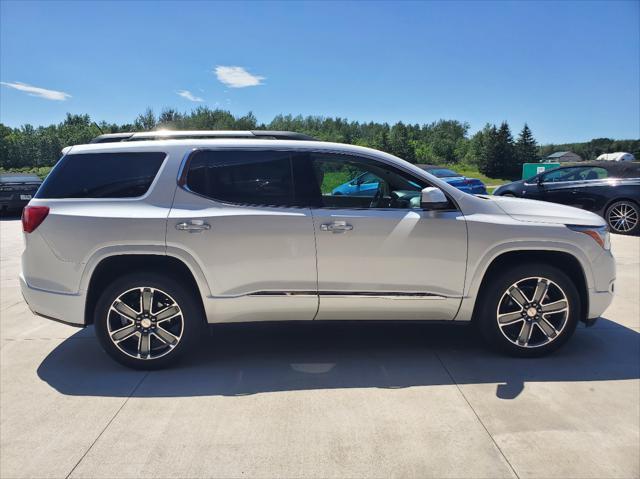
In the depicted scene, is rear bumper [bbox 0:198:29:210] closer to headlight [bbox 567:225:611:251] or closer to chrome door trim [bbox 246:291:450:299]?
chrome door trim [bbox 246:291:450:299]

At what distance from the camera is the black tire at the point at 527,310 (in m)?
3.82

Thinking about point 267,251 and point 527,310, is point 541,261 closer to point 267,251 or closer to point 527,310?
point 527,310

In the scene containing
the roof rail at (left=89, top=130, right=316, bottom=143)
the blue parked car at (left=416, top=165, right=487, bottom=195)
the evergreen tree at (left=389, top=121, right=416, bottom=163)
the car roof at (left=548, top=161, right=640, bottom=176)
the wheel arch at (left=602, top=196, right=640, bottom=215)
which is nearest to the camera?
the roof rail at (left=89, top=130, right=316, bottom=143)

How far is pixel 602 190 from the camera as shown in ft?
34.5

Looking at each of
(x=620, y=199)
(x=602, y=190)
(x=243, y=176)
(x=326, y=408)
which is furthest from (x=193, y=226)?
(x=620, y=199)

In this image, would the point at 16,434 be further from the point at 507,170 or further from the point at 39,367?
the point at 507,170

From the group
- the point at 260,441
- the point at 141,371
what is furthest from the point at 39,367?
A: the point at 260,441

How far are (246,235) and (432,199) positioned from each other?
1447mm

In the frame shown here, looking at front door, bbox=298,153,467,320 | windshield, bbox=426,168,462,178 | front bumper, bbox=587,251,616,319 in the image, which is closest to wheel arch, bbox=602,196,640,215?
windshield, bbox=426,168,462,178

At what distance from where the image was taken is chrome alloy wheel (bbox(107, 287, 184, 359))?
3688 mm

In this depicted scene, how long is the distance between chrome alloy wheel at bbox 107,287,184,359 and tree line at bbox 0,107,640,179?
95.6ft

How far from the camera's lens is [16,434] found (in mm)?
2945

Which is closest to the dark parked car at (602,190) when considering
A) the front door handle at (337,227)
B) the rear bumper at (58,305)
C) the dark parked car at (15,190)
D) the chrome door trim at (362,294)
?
the chrome door trim at (362,294)

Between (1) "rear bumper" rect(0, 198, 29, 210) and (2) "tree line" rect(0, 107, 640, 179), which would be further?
(2) "tree line" rect(0, 107, 640, 179)
